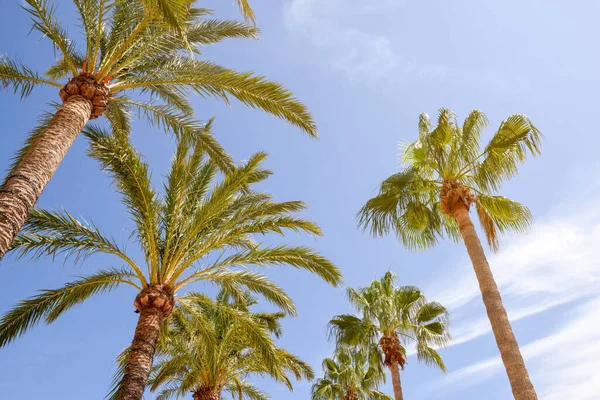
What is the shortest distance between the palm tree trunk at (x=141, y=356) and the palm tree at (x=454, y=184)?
543 cm

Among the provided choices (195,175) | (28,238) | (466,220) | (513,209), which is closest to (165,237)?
(195,175)

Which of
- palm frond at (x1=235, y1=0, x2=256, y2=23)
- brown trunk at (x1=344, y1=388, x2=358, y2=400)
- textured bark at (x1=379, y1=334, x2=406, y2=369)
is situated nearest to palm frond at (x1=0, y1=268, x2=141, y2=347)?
palm frond at (x1=235, y1=0, x2=256, y2=23)

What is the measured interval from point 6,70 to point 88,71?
5.75ft

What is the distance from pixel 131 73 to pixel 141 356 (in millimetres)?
5754

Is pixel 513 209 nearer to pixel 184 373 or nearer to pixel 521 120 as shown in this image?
pixel 521 120

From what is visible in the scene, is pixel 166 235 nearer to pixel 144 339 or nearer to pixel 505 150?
pixel 144 339

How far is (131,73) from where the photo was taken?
9.68 m

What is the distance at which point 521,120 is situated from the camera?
10.2 meters

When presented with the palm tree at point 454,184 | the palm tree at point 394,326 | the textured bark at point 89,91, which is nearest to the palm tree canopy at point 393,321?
the palm tree at point 394,326

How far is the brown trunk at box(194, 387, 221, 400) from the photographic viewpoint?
1619 cm

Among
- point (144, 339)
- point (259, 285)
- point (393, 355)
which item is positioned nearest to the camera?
point (144, 339)

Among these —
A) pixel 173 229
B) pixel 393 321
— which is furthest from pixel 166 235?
pixel 393 321

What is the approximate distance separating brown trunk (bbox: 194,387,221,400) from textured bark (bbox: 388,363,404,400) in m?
6.80

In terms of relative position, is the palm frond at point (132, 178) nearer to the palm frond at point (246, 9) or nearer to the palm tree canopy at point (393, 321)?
the palm frond at point (246, 9)
